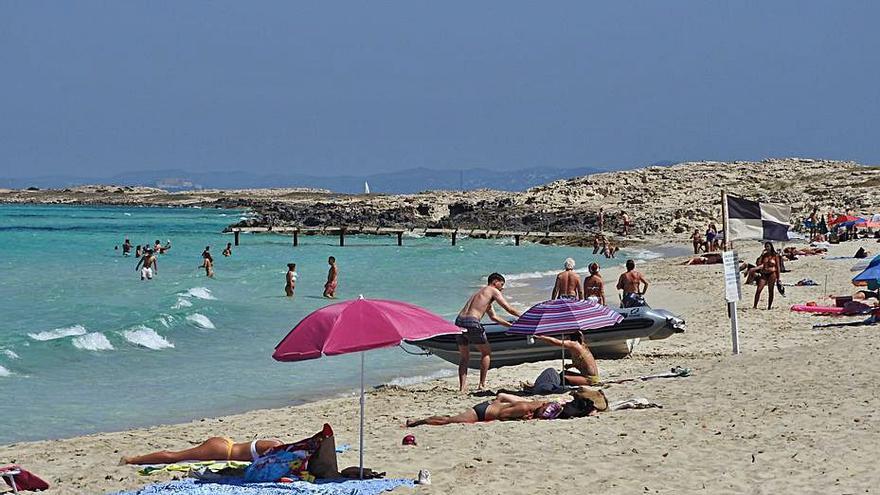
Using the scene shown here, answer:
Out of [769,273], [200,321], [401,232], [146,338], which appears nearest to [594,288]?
[769,273]

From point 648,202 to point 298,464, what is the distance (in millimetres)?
60644

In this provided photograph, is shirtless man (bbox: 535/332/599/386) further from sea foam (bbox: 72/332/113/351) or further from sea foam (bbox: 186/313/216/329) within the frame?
sea foam (bbox: 186/313/216/329)

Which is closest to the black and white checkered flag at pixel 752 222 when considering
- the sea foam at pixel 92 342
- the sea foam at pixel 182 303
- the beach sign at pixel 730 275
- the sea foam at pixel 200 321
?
the beach sign at pixel 730 275

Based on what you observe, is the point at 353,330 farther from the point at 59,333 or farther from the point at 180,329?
the point at 59,333

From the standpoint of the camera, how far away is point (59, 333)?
1886 cm

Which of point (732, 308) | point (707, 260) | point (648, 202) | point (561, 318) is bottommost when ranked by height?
point (707, 260)

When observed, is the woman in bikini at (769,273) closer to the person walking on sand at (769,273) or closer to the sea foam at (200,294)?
the person walking on sand at (769,273)

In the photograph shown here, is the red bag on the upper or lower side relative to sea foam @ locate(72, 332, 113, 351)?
upper

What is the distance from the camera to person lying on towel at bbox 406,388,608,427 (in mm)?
9523

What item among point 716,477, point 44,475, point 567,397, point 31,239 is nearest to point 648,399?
point 567,397

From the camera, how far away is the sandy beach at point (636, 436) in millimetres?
7383

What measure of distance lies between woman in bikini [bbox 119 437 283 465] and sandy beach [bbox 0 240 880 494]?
253 millimetres

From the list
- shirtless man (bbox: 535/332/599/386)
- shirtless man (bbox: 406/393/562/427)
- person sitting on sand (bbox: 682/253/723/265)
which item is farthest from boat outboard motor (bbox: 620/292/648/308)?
person sitting on sand (bbox: 682/253/723/265)

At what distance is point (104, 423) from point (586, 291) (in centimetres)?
793
